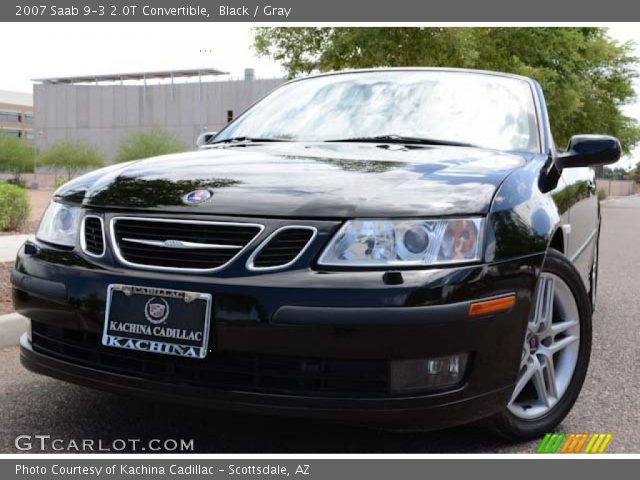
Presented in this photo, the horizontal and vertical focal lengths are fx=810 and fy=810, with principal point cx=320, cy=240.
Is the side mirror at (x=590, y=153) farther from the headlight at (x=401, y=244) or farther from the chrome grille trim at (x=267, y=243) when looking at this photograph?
the chrome grille trim at (x=267, y=243)

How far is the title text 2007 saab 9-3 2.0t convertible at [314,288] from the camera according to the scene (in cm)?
252

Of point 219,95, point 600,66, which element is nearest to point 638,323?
point 600,66

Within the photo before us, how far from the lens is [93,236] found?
9.62 feet

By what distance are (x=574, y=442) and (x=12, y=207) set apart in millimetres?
9460

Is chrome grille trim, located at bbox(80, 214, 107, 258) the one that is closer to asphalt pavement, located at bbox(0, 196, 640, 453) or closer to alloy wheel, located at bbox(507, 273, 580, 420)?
asphalt pavement, located at bbox(0, 196, 640, 453)

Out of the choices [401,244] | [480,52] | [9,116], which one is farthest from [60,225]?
[9,116]

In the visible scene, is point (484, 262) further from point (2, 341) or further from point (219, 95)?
point (219, 95)

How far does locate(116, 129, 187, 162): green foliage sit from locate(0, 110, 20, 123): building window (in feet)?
179

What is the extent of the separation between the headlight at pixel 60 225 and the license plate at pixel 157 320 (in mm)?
413

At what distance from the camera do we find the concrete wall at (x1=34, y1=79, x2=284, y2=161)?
70.9m

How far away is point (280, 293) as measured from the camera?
2.51 meters

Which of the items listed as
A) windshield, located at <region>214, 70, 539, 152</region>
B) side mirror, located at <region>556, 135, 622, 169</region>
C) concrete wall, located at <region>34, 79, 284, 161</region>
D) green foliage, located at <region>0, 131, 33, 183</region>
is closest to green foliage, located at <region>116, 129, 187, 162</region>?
concrete wall, located at <region>34, 79, 284, 161</region>

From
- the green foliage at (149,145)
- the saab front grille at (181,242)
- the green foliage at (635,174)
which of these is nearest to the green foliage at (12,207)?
the saab front grille at (181,242)

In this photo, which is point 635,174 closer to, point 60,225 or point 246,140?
point 246,140
